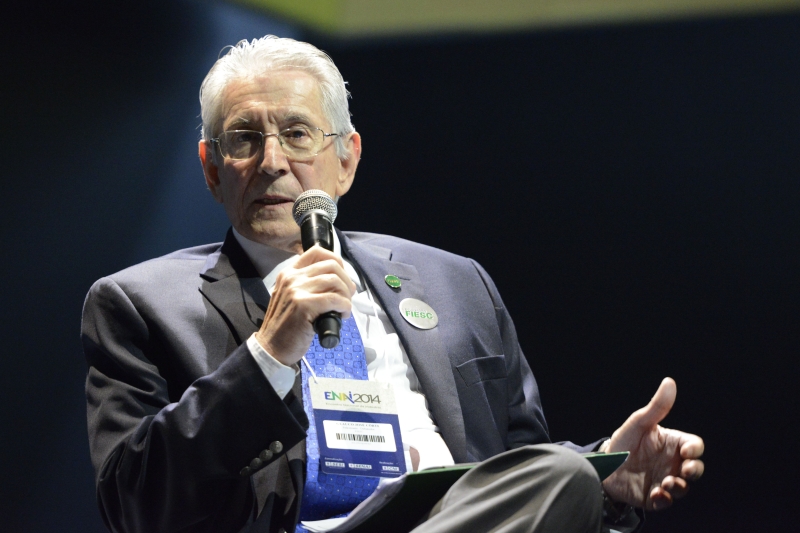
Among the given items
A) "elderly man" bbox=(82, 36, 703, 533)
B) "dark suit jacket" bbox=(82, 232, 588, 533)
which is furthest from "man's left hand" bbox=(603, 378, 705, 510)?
"dark suit jacket" bbox=(82, 232, 588, 533)

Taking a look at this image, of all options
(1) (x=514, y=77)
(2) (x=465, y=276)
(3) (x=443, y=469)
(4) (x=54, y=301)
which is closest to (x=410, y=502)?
(3) (x=443, y=469)

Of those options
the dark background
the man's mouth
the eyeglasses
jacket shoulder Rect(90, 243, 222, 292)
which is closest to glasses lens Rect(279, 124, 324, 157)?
the eyeglasses

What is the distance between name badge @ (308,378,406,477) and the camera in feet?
5.82

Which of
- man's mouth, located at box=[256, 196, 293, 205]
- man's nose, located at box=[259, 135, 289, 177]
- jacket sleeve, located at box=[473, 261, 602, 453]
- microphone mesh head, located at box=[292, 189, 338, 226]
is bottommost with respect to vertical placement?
jacket sleeve, located at box=[473, 261, 602, 453]

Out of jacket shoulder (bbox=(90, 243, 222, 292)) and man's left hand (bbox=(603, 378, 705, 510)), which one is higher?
jacket shoulder (bbox=(90, 243, 222, 292))

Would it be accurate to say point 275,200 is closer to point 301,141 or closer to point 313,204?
point 301,141

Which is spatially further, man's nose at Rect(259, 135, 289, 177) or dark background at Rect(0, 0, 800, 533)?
dark background at Rect(0, 0, 800, 533)

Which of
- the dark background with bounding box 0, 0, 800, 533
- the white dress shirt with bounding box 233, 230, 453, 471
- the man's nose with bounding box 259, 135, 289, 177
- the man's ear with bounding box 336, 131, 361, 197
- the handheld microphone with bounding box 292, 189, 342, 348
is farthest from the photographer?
the dark background with bounding box 0, 0, 800, 533

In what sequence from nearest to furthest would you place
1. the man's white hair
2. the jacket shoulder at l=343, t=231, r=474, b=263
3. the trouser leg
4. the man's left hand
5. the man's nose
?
1. the trouser leg
2. the man's left hand
3. the man's nose
4. the man's white hair
5. the jacket shoulder at l=343, t=231, r=474, b=263

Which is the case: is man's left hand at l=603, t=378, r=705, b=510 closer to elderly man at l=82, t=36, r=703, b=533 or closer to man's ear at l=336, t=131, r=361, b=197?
elderly man at l=82, t=36, r=703, b=533

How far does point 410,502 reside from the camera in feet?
4.64

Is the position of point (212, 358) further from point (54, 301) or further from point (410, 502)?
point (54, 301)

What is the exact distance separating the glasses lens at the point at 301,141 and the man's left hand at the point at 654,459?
1.02 metres

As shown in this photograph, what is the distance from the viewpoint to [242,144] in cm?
214
